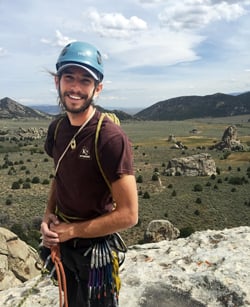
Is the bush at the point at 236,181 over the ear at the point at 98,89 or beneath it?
beneath

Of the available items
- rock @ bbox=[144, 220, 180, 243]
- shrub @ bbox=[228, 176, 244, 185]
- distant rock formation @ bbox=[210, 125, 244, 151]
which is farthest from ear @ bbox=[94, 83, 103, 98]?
distant rock formation @ bbox=[210, 125, 244, 151]

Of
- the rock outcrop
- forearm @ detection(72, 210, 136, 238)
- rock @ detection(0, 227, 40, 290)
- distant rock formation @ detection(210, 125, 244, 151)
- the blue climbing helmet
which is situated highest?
the blue climbing helmet

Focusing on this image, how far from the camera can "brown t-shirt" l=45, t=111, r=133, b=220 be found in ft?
10.4

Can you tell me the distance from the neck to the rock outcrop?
2.19 metres

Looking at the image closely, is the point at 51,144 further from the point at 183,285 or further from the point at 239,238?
the point at 239,238

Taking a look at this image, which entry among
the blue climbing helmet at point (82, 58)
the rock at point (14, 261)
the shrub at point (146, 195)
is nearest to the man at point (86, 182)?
the blue climbing helmet at point (82, 58)

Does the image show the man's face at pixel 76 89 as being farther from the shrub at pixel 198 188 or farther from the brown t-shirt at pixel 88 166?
the shrub at pixel 198 188

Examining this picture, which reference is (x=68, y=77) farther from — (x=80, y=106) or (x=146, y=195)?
(x=146, y=195)

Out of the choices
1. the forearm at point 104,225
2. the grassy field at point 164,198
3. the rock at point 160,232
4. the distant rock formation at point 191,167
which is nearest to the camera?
the forearm at point 104,225

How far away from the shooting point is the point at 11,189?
46.1 meters

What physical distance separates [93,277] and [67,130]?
52.2 inches

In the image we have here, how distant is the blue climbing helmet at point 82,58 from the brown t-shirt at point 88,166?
14.5 inches

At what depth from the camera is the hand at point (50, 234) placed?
3637mm

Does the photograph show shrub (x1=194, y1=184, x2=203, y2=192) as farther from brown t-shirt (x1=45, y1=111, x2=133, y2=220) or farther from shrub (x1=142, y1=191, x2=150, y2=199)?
brown t-shirt (x1=45, y1=111, x2=133, y2=220)
